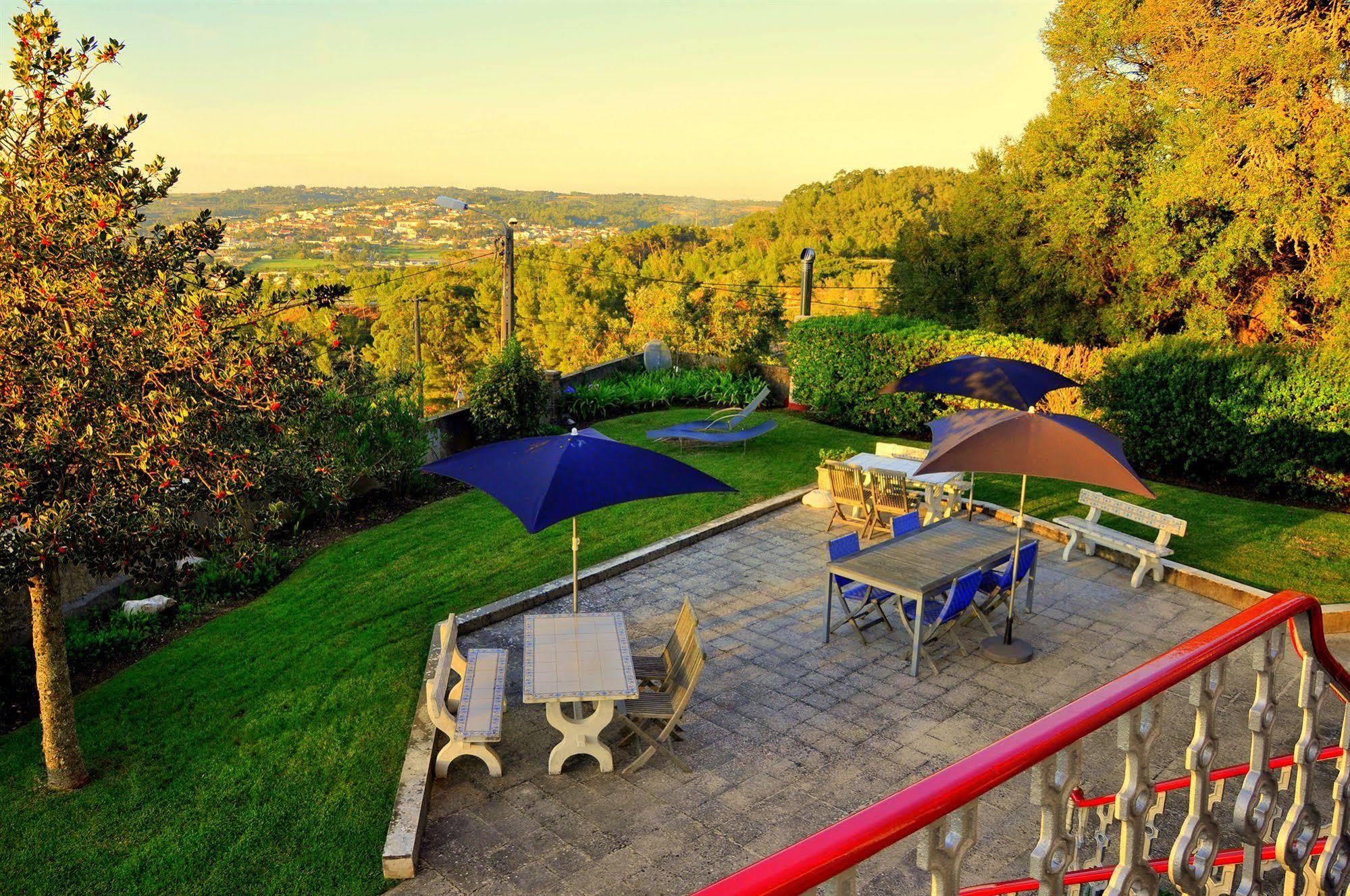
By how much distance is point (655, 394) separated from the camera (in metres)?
20.3

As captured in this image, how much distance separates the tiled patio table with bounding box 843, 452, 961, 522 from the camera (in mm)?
11641

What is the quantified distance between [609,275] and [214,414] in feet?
213

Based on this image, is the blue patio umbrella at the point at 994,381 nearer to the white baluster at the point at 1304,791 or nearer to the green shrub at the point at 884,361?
the green shrub at the point at 884,361

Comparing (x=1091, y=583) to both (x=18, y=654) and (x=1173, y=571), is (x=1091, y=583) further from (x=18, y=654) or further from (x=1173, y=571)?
(x=18, y=654)

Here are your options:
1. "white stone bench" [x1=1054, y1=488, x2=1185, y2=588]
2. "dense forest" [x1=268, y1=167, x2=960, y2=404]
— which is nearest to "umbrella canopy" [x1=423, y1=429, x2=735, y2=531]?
"white stone bench" [x1=1054, y1=488, x2=1185, y2=588]

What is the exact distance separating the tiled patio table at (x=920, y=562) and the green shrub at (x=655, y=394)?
10.8m

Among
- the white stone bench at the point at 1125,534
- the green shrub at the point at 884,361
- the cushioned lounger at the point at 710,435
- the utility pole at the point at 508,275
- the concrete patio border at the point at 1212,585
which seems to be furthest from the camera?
the utility pole at the point at 508,275

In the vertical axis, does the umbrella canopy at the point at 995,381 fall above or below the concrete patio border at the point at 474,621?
above

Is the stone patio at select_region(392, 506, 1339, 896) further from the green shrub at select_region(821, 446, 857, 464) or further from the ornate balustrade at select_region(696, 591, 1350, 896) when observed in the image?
the green shrub at select_region(821, 446, 857, 464)

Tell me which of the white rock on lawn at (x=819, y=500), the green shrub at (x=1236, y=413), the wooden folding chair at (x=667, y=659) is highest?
the green shrub at (x=1236, y=413)

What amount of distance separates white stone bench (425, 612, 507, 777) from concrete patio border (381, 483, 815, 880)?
0.22 m

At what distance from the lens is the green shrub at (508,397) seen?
1619cm

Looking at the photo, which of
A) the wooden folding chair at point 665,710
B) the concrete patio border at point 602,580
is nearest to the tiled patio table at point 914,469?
the concrete patio border at point 602,580

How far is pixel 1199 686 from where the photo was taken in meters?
2.21
